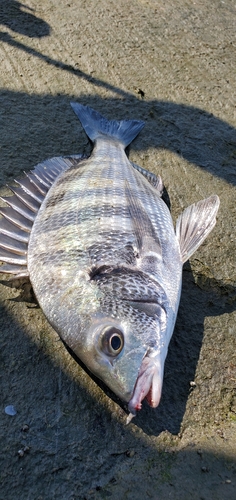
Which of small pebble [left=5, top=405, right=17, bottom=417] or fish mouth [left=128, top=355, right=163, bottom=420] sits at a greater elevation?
fish mouth [left=128, top=355, right=163, bottom=420]

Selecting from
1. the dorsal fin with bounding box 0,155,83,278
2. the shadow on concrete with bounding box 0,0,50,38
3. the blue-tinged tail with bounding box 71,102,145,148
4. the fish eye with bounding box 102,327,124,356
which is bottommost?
the fish eye with bounding box 102,327,124,356

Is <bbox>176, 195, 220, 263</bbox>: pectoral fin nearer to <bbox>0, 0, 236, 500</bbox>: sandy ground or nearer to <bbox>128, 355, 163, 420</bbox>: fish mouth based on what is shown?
<bbox>0, 0, 236, 500</bbox>: sandy ground

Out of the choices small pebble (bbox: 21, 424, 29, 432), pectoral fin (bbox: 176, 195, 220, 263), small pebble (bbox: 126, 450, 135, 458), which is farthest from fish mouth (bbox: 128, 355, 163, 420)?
pectoral fin (bbox: 176, 195, 220, 263)

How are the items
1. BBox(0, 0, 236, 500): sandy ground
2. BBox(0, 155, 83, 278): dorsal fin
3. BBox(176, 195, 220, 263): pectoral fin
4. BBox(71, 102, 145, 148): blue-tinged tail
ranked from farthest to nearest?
BBox(71, 102, 145, 148): blue-tinged tail < BBox(176, 195, 220, 263): pectoral fin < BBox(0, 155, 83, 278): dorsal fin < BBox(0, 0, 236, 500): sandy ground

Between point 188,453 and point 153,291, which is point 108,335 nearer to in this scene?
point 153,291

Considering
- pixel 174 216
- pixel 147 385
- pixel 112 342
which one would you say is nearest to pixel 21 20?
pixel 174 216

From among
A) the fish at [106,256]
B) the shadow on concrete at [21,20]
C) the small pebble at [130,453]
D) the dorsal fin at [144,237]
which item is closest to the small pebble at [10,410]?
the fish at [106,256]

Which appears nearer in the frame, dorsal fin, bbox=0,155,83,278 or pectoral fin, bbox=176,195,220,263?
dorsal fin, bbox=0,155,83,278

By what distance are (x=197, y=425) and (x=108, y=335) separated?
2.41 ft

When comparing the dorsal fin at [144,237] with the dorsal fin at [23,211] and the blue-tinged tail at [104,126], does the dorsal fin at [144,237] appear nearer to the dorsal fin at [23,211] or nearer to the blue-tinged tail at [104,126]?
the dorsal fin at [23,211]

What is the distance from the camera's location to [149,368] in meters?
2.24

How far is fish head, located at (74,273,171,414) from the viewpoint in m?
2.22

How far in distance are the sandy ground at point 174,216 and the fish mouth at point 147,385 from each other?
402 millimetres

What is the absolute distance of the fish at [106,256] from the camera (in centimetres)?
231
